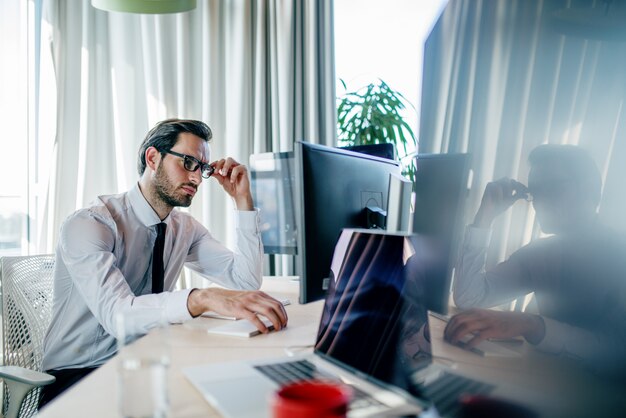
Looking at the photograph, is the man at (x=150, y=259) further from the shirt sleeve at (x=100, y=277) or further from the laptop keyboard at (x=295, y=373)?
the laptop keyboard at (x=295, y=373)

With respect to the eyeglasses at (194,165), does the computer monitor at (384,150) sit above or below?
above

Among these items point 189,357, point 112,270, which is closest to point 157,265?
point 112,270

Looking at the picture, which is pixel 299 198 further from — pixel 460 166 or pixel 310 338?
pixel 460 166

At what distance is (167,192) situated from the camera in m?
1.81

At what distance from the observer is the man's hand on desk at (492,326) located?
532 millimetres

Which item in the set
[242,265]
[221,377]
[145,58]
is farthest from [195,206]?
[221,377]

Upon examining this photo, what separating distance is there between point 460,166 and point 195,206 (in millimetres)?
2519

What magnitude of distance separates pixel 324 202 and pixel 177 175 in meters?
0.92

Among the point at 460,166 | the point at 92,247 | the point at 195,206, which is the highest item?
the point at 460,166

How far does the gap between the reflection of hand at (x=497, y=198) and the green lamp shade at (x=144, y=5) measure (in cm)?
193

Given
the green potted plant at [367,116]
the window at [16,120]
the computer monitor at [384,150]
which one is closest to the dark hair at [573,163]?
the computer monitor at [384,150]

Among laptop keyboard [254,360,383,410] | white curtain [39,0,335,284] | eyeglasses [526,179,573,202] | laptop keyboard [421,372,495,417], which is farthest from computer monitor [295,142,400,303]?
white curtain [39,0,335,284]

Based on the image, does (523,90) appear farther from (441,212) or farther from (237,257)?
(237,257)

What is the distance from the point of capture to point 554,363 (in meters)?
0.51
